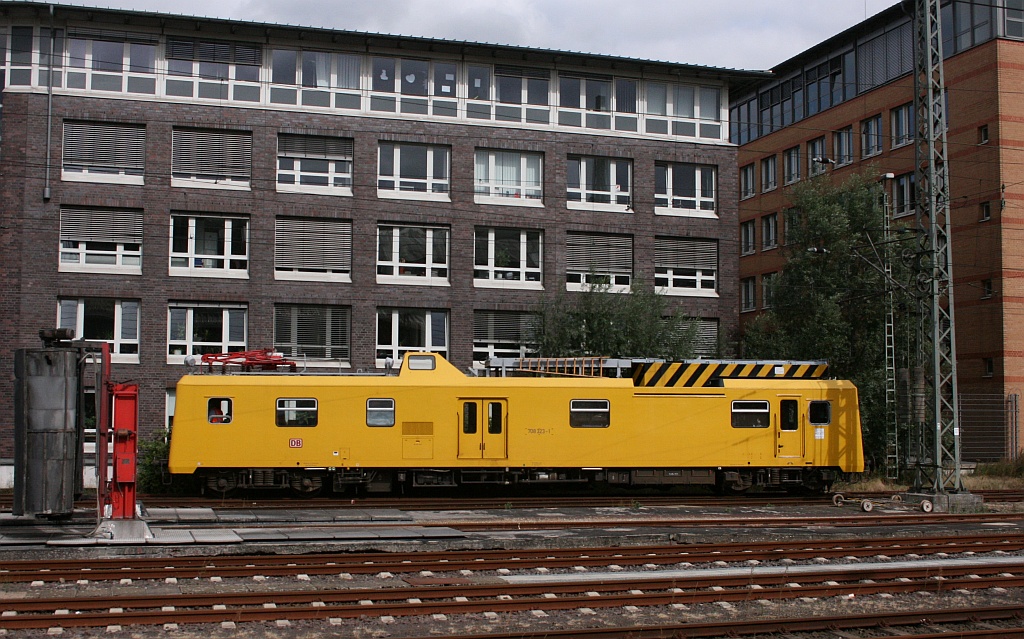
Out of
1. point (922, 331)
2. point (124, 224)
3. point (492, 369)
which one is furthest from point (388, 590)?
point (124, 224)

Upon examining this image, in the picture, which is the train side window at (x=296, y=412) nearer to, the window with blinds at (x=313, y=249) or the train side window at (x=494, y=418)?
the train side window at (x=494, y=418)

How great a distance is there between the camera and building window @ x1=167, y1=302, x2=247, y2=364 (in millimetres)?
33062

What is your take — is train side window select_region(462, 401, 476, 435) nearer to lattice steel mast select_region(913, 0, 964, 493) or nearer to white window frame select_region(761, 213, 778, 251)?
lattice steel mast select_region(913, 0, 964, 493)

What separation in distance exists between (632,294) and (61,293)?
1767 cm

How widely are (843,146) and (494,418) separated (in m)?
32.3

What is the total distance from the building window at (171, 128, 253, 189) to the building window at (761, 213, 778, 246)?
105 feet

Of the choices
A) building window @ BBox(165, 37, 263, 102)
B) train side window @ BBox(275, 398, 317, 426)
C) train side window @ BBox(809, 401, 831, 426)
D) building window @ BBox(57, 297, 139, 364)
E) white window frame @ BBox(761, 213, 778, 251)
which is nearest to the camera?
train side window @ BBox(275, 398, 317, 426)

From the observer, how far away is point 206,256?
33.5m

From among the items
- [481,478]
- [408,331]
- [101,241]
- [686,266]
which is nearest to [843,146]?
[686,266]

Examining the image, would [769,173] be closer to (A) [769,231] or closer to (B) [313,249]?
(A) [769,231]

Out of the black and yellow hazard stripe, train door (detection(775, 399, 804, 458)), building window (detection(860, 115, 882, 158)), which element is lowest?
train door (detection(775, 399, 804, 458))

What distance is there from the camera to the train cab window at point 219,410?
77.5 feet

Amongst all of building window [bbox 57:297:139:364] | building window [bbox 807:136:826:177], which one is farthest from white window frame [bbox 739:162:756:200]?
building window [bbox 57:297:139:364]

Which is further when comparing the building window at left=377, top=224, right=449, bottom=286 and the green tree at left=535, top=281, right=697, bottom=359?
the building window at left=377, top=224, right=449, bottom=286
